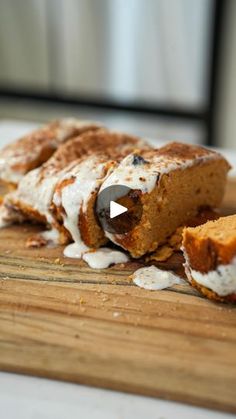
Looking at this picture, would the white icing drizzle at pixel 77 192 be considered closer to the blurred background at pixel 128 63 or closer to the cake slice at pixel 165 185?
the cake slice at pixel 165 185

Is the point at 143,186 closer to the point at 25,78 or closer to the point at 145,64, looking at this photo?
the point at 145,64

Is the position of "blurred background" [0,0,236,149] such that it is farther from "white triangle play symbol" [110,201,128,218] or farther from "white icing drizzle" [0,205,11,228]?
"white triangle play symbol" [110,201,128,218]

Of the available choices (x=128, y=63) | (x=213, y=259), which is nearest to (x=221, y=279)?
(x=213, y=259)

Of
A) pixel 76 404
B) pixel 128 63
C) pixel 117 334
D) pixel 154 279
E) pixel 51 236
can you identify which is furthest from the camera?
pixel 128 63

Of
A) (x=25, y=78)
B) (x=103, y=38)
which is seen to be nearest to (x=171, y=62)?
(x=103, y=38)

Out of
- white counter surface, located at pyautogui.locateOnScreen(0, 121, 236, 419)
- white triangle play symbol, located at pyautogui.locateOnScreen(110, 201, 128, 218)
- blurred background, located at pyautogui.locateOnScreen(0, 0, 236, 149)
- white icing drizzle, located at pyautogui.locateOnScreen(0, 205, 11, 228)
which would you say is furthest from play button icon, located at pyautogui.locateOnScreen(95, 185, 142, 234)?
blurred background, located at pyautogui.locateOnScreen(0, 0, 236, 149)

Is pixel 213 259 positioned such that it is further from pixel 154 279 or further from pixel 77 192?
pixel 77 192

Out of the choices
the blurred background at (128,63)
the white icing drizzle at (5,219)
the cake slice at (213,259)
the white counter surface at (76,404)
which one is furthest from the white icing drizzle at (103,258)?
the blurred background at (128,63)
